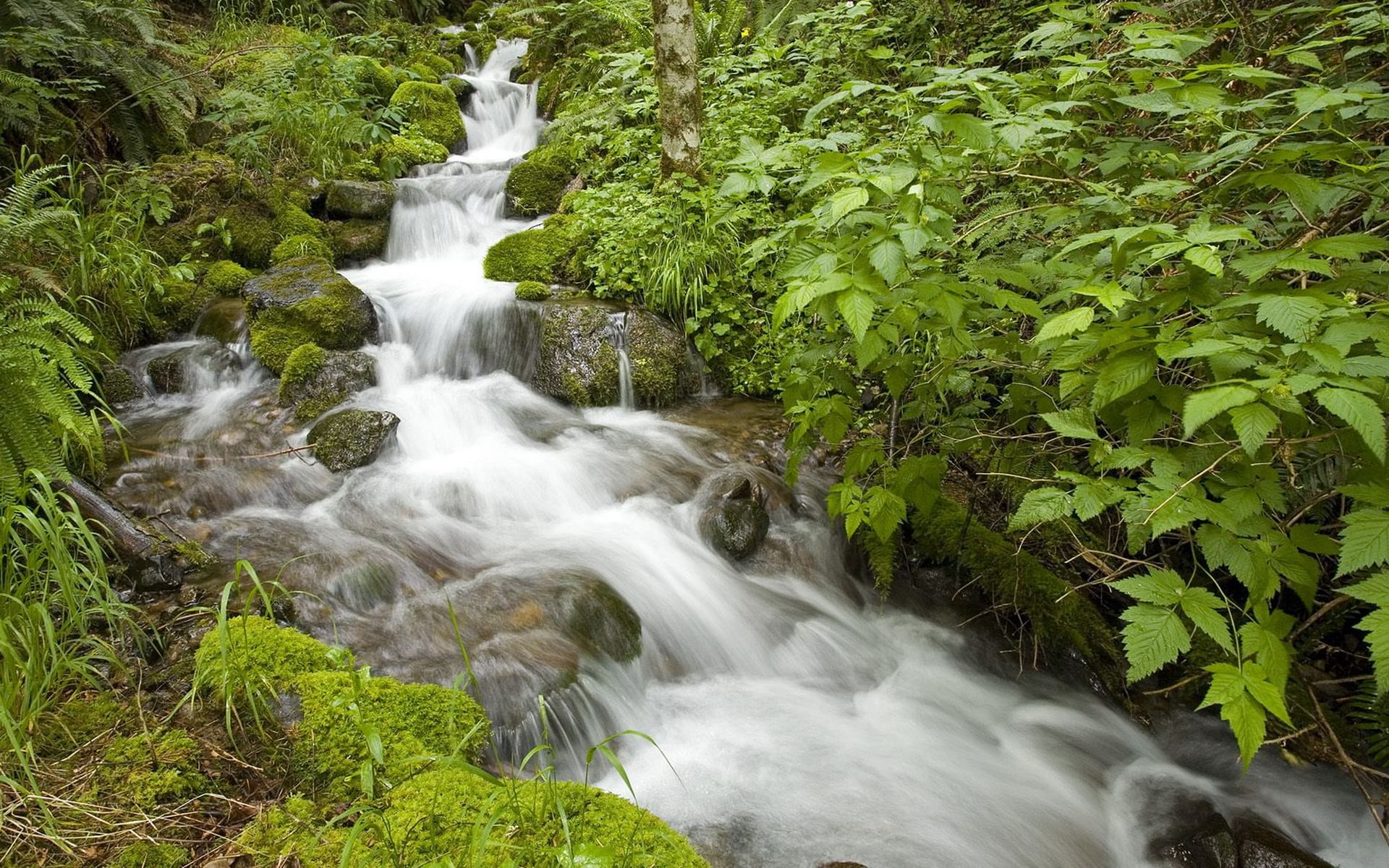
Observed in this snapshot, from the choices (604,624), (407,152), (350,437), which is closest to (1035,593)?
(604,624)

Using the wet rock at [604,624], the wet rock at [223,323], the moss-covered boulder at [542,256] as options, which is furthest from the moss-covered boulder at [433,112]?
the wet rock at [604,624]

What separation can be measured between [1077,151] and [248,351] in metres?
5.92

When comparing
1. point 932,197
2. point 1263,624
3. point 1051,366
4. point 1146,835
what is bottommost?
point 1146,835

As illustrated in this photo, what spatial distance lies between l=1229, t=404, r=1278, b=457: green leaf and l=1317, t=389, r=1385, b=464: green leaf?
0.33ft

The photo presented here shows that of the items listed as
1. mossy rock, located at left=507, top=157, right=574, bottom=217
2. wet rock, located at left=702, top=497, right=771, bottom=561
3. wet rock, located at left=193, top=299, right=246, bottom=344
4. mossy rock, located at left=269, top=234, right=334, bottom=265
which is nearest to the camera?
wet rock, located at left=702, top=497, right=771, bottom=561

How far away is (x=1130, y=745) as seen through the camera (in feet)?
11.5

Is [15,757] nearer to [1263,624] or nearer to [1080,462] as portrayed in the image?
[1263,624]

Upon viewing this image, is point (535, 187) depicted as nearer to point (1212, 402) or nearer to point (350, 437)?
point (350, 437)

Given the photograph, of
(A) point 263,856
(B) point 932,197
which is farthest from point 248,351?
(B) point 932,197

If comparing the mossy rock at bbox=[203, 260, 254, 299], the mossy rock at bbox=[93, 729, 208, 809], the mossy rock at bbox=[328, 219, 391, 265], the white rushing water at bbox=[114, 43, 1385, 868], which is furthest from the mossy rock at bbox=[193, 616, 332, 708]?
the mossy rock at bbox=[328, 219, 391, 265]

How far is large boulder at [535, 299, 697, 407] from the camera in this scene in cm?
589

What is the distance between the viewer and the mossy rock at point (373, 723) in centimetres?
226

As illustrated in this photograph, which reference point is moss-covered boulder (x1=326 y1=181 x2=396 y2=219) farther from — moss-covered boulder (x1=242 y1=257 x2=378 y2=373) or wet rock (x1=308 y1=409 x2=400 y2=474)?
wet rock (x1=308 y1=409 x2=400 y2=474)

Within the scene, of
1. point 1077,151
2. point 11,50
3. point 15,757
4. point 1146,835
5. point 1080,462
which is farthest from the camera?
point 11,50
